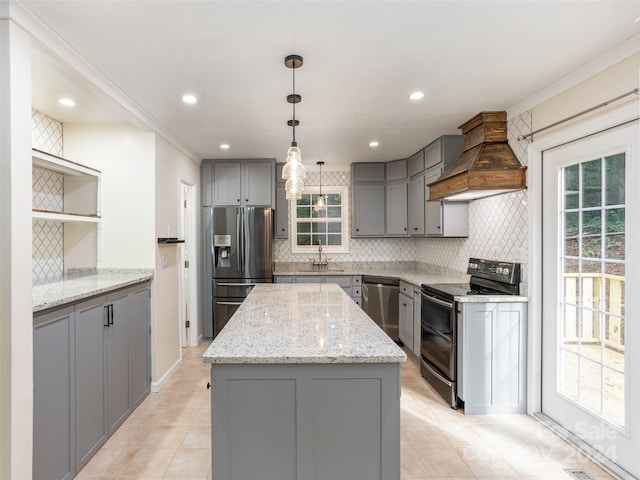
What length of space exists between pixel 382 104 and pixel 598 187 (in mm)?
1586

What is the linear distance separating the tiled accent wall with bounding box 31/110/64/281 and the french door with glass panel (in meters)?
3.94

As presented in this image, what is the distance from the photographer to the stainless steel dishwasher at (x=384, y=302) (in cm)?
417

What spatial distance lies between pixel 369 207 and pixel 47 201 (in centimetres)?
358

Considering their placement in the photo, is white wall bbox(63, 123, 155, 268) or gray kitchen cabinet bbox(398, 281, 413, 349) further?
gray kitchen cabinet bbox(398, 281, 413, 349)

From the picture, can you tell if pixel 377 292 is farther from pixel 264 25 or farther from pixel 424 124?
pixel 264 25

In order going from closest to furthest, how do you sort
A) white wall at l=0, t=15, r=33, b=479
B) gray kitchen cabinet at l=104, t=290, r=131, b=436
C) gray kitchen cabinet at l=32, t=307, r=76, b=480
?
1. white wall at l=0, t=15, r=33, b=479
2. gray kitchen cabinet at l=32, t=307, r=76, b=480
3. gray kitchen cabinet at l=104, t=290, r=131, b=436

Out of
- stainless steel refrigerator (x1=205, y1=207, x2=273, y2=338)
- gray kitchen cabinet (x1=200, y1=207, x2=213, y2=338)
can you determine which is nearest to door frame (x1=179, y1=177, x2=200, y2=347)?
gray kitchen cabinet (x1=200, y1=207, x2=213, y2=338)

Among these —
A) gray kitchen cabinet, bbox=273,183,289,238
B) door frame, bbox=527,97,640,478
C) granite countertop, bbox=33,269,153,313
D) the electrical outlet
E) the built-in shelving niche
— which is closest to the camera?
granite countertop, bbox=33,269,153,313

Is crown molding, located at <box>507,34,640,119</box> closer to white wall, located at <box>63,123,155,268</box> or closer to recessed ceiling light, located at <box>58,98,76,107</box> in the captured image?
white wall, located at <box>63,123,155,268</box>

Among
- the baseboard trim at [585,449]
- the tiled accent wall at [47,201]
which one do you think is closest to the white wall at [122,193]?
the tiled accent wall at [47,201]

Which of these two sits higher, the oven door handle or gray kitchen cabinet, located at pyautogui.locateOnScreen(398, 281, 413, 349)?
the oven door handle

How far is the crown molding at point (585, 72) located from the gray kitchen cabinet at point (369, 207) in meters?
2.20

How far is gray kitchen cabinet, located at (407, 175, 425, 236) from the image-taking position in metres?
4.04

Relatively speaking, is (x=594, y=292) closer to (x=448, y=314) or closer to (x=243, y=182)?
(x=448, y=314)
